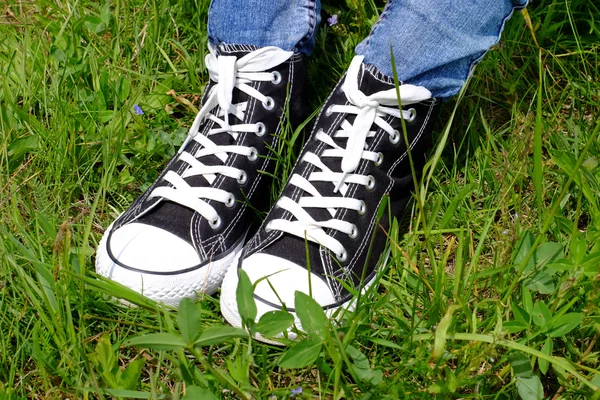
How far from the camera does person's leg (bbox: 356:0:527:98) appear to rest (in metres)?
1.49

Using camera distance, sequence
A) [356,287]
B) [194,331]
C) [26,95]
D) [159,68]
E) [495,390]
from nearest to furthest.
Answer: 1. [194,331]
2. [495,390]
3. [356,287]
4. [26,95]
5. [159,68]

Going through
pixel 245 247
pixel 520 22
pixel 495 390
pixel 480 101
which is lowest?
pixel 495 390

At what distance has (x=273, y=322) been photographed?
3.81ft

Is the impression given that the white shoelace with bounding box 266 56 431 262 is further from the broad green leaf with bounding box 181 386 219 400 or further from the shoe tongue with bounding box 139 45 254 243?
the broad green leaf with bounding box 181 386 219 400

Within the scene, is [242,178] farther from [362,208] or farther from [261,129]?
[362,208]

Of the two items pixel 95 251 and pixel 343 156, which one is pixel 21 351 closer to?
pixel 95 251

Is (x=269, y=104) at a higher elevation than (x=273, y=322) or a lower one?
higher

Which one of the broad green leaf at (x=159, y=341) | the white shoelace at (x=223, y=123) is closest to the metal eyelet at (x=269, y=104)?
the white shoelace at (x=223, y=123)

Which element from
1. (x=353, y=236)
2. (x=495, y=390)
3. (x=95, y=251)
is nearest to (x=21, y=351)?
(x=95, y=251)

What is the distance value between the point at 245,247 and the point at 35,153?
708 mm

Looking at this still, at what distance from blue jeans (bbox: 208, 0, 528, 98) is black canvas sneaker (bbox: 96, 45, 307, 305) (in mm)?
58

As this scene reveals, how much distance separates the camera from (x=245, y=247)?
61.0 inches

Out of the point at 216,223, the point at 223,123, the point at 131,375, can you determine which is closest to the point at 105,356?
the point at 131,375

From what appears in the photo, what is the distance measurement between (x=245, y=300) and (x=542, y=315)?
55 centimetres
